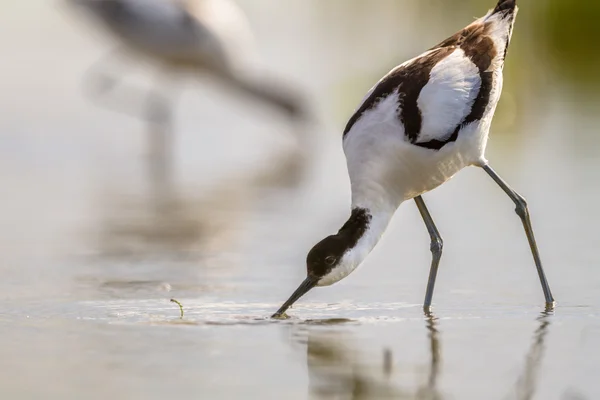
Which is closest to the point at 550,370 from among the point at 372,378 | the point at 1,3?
the point at 372,378

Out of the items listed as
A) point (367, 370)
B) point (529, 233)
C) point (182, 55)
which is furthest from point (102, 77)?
point (367, 370)

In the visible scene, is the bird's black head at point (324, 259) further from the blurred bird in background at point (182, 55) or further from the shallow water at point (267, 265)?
the blurred bird in background at point (182, 55)

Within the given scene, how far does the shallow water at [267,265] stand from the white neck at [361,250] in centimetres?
14

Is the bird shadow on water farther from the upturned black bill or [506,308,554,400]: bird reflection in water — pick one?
the upturned black bill

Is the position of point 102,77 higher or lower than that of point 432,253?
higher

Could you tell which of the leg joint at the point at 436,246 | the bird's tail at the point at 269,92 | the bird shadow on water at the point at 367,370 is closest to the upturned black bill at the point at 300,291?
the bird shadow on water at the point at 367,370

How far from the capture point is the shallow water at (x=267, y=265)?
173 inches

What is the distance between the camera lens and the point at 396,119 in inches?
231

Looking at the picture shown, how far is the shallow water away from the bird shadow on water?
0.01 m

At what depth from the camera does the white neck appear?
18.6 ft

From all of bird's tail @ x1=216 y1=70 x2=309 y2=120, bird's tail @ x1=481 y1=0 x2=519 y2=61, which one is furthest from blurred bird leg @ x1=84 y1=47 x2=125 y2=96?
bird's tail @ x1=481 y1=0 x2=519 y2=61

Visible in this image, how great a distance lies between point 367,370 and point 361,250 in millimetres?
1317

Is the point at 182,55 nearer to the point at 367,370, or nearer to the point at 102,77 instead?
the point at 102,77

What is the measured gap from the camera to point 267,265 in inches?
266
